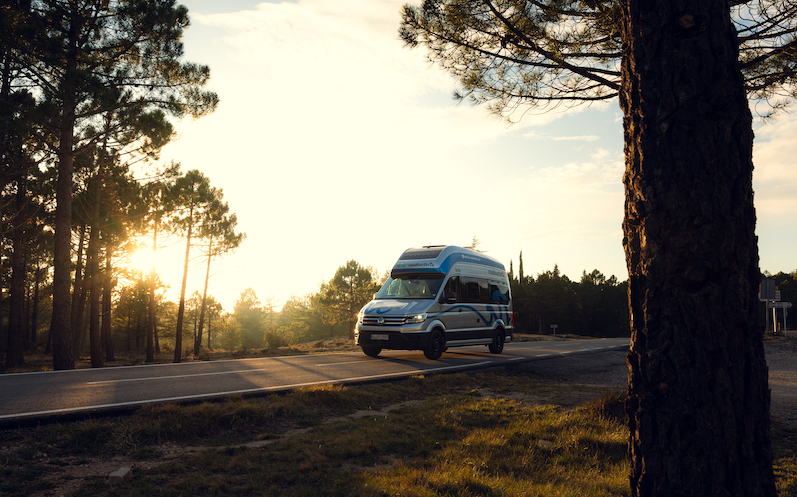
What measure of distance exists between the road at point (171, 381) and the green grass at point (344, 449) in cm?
73

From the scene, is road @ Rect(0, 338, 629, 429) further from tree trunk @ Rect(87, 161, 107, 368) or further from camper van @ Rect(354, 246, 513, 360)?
tree trunk @ Rect(87, 161, 107, 368)

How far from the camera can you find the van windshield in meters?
13.0

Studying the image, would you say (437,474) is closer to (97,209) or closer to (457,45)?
(457,45)

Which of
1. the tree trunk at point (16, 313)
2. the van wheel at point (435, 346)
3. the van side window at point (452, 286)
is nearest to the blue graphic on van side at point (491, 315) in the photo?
the van side window at point (452, 286)

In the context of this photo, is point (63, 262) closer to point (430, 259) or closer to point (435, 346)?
point (430, 259)

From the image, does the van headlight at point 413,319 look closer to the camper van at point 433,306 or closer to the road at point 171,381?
the camper van at point 433,306

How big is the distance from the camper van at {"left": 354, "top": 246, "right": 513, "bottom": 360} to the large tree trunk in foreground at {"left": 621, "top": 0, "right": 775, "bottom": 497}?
9439 millimetres

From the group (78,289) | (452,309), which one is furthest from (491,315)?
(78,289)

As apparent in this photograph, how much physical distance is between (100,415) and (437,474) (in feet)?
14.3

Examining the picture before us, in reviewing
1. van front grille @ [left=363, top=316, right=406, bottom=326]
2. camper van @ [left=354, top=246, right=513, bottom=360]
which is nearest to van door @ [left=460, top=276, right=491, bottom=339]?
camper van @ [left=354, top=246, right=513, bottom=360]

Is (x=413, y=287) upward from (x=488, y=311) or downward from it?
upward

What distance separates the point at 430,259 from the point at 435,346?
2.36 meters

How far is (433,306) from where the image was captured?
1256cm

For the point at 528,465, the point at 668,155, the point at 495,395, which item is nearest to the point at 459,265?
the point at 495,395
